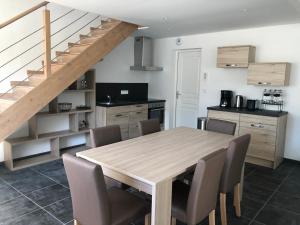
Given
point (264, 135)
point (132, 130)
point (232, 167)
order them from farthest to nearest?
point (132, 130)
point (264, 135)
point (232, 167)

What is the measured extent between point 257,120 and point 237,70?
121 centimetres

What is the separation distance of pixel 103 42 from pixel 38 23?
4.05ft

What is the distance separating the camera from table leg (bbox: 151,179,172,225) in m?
1.63

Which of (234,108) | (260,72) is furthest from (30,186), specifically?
(260,72)

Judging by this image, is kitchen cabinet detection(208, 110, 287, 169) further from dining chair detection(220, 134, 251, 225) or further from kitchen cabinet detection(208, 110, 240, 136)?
dining chair detection(220, 134, 251, 225)

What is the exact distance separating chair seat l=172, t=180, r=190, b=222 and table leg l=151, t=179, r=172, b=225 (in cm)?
18

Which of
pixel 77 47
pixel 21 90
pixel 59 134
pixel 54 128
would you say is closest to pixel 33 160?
pixel 59 134

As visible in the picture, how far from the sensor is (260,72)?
4.20 m

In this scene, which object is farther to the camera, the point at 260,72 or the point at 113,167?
the point at 260,72

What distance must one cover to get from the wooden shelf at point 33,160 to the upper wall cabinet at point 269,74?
375 cm

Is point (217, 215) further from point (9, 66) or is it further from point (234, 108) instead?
point (9, 66)

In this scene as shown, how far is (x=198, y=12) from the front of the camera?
3.50m

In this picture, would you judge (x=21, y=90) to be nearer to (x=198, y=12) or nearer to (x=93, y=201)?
(x=93, y=201)

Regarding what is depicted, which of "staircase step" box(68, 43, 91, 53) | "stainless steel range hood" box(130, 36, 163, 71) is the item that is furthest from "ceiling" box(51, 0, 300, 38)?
"stainless steel range hood" box(130, 36, 163, 71)
